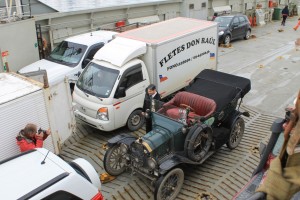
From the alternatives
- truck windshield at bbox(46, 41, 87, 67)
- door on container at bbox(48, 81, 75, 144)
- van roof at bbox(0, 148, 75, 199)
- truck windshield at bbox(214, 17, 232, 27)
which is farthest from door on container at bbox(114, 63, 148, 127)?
truck windshield at bbox(214, 17, 232, 27)

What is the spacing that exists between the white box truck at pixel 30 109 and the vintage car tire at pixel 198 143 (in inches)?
122

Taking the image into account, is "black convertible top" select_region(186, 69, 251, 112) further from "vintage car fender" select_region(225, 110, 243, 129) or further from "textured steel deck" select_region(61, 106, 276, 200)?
"textured steel deck" select_region(61, 106, 276, 200)

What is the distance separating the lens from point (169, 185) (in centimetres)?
667

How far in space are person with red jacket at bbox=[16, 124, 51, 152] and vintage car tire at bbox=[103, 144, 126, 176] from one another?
4.87ft

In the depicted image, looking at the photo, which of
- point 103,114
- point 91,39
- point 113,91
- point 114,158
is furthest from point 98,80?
point 91,39

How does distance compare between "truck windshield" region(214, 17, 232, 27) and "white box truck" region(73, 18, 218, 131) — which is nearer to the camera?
"white box truck" region(73, 18, 218, 131)

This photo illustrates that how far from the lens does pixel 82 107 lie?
9.25m

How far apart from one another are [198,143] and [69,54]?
22.5 ft

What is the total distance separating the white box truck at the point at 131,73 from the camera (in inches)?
350

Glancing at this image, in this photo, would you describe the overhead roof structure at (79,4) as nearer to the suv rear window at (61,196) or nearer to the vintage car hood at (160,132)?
the vintage car hood at (160,132)

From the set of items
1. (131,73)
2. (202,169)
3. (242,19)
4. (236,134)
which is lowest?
(202,169)

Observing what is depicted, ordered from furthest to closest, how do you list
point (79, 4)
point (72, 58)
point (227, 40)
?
point (227, 40) → point (79, 4) → point (72, 58)

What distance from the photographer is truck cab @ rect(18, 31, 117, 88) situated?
11336mm

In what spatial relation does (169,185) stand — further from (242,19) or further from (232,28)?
(242,19)
